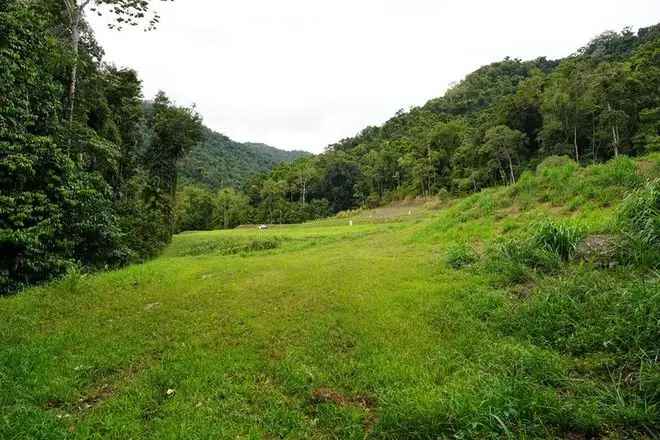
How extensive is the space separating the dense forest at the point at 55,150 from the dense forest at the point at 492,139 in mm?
39096

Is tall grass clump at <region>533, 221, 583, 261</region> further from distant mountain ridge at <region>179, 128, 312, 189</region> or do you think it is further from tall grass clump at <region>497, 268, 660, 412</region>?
distant mountain ridge at <region>179, 128, 312, 189</region>

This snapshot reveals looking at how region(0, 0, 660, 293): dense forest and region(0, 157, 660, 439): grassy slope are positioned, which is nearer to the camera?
region(0, 157, 660, 439): grassy slope

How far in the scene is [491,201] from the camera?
14.1 meters

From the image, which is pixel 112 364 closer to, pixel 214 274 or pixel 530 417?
pixel 530 417

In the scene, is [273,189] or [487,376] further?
[273,189]

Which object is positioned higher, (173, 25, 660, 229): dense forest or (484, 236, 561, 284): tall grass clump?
(173, 25, 660, 229): dense forest

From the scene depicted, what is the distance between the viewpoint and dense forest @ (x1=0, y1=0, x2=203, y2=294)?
422 inches

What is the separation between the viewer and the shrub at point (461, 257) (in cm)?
862

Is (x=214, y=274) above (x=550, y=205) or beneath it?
beneath

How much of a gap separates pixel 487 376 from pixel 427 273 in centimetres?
452

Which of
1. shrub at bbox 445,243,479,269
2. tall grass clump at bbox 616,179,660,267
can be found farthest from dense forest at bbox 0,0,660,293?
tall grass clump at bbox 616,179,660,267

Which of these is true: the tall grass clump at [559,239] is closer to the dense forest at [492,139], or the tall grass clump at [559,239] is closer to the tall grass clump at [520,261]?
the tall grass clump at [520,261]

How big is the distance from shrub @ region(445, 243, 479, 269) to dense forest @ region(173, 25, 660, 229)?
32186mm

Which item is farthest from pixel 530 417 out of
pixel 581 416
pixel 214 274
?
pixel 214 274
